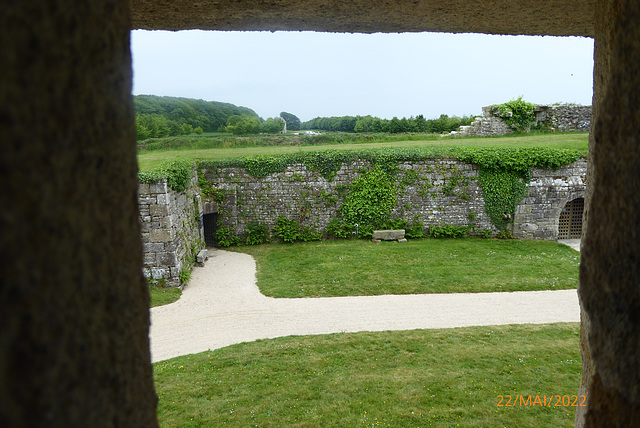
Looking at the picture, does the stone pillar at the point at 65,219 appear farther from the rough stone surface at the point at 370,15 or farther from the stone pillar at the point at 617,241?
the rough stone surface at the point at 370,15

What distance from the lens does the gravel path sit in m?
8.39

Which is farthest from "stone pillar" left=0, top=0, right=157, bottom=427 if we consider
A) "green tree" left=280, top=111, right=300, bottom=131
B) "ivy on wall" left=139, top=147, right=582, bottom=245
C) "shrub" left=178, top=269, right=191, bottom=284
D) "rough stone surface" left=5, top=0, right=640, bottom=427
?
"green tree" left=280, top=111, right=300, bottom=131

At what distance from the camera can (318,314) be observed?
30.2ft

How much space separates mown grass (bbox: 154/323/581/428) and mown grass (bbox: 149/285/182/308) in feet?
9.82

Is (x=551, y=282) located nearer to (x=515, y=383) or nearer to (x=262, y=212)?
(x=515, y=383)

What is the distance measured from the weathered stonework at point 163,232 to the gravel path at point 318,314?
78 centimetres

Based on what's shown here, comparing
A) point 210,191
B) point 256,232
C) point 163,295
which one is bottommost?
point 163,295

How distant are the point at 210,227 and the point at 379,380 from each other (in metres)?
10.6

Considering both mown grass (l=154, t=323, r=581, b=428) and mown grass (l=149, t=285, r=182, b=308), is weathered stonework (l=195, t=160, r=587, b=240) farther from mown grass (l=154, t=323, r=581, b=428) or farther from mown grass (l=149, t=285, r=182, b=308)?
mown grass (l=154, t=323, r=581, b=428)

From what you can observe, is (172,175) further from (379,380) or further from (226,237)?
(379,380)

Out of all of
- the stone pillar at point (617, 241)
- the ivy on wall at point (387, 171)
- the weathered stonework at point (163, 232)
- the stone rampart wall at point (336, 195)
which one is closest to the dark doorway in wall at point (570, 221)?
the ivy on wall at point (387, 171)

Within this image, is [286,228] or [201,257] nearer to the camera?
[201,257]

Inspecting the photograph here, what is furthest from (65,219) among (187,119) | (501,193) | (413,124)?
(187,119)

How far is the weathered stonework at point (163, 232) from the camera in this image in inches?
406
